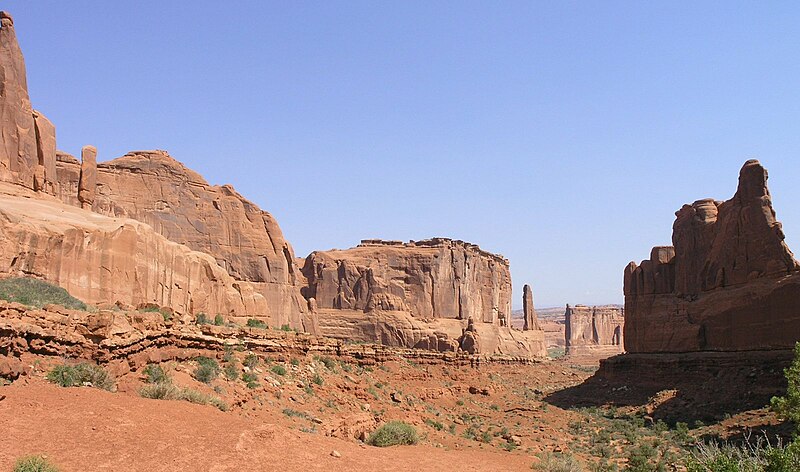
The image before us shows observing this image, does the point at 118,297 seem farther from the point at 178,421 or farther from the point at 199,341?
the point at 178,421

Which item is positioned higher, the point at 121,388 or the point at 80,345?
the point at 80,345

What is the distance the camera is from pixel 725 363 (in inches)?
1481

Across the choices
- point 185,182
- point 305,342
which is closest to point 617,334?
point 185,182

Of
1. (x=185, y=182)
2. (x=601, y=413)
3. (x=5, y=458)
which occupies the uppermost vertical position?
(x=185, y=182)

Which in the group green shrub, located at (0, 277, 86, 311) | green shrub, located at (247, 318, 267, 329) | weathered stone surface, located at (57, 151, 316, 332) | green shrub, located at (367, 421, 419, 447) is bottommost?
green shrub, located at (367, 421, 419, 447)

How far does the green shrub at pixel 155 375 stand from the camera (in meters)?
16.0

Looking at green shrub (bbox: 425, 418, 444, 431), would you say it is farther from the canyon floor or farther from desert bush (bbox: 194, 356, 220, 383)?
desert bush (bbox: 194, 356, 220, 383)

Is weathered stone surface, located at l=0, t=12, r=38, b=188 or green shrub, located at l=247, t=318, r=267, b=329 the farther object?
green shrub, located at l=247, t=318, r=267, b=329

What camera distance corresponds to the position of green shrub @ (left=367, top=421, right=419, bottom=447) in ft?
58.7

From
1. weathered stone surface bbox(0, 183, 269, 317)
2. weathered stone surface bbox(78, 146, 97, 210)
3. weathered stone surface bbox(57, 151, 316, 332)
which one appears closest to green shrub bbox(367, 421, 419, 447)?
weathered stone surface bbox(0, 183, 269, 317)

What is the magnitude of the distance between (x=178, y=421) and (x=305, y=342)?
15.3 m

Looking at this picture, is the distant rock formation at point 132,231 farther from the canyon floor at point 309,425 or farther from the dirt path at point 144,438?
the dirt path at point 144,438

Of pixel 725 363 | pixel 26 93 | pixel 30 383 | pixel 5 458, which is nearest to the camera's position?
pixel 5 458

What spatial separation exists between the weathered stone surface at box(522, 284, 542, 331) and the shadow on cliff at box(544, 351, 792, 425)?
163 ft
